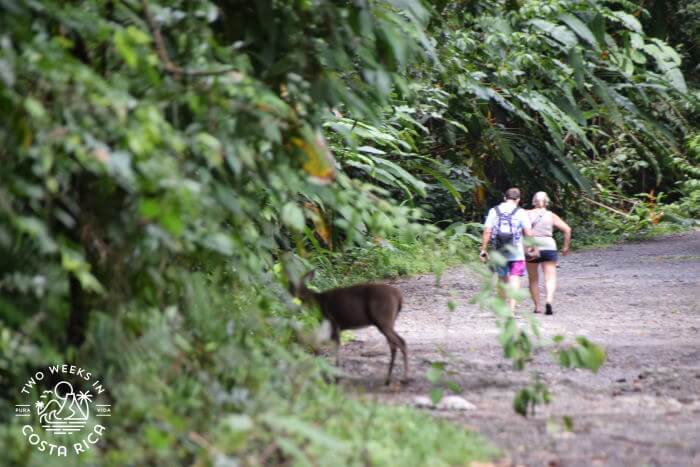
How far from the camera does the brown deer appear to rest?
24.3 ft

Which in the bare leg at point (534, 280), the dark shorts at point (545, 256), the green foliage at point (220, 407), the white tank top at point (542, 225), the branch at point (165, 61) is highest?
the branch at point (165, 61)

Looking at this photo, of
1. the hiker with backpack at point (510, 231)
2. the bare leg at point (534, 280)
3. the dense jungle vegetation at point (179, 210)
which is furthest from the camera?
the bare leg at point (534, 280)

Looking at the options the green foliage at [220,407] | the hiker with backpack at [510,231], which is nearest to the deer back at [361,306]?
the green foliage at [220,407]

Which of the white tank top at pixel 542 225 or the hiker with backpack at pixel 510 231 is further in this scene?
the white tank top at pixel 542 225

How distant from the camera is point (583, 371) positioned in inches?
332

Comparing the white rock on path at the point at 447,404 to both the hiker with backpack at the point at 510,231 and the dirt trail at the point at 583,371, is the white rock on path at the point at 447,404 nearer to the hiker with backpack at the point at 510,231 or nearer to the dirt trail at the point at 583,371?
the dirt trail at the point at 583,371

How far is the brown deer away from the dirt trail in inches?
16.0

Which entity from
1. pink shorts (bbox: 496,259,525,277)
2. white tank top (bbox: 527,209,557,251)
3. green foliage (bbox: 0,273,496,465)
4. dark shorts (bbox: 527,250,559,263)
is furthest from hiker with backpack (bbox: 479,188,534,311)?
green foliage (bbox: 0,273,496,465)

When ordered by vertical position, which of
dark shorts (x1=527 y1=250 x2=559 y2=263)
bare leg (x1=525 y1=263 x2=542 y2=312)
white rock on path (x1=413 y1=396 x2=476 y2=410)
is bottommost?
bare leg (x1=525 y1=263 x2=542 y2=312)

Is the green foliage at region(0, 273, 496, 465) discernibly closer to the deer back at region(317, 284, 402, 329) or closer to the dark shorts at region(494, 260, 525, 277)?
the deer back at region(317, 284, 402, 329)

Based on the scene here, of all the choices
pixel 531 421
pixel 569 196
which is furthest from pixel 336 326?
pixel 569 196

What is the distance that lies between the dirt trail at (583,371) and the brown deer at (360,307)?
407 millimetres

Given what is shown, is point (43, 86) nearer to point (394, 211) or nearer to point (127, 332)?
point (127, 332)

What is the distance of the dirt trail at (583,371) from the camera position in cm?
570
